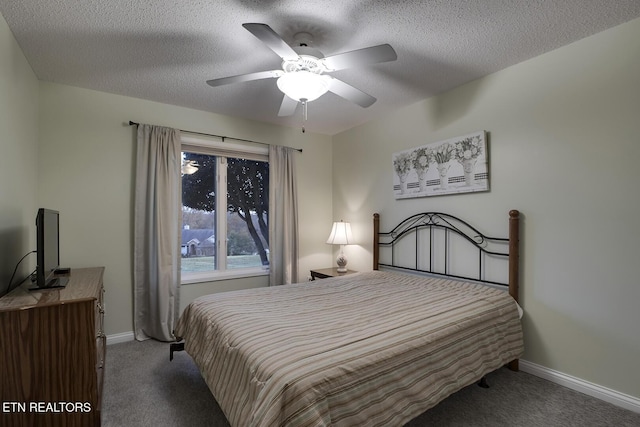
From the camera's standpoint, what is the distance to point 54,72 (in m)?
2.63

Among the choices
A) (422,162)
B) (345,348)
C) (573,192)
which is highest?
(422,162)

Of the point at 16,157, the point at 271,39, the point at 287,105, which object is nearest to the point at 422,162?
the point at 287,105

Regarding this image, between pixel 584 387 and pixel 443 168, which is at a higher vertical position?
pixel 443 168

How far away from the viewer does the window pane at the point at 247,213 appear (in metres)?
3.85

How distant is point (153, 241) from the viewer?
319cm

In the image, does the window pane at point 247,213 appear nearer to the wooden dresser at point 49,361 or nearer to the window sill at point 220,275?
the window sill at point 220,275

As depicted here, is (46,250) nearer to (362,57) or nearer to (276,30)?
(276,30)

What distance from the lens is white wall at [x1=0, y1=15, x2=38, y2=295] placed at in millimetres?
1944

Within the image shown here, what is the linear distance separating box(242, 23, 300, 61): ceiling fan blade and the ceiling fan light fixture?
0.35ft

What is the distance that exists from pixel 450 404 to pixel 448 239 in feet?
4.81

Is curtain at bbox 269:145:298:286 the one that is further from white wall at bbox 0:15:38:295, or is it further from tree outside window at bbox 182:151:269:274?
white wall at bbox 0:15:38:295

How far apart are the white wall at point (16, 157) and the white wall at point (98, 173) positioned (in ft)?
0.48

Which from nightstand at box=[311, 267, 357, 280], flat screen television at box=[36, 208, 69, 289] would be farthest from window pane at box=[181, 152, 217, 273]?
flat screen television at box=[36, 208, 69, 289]

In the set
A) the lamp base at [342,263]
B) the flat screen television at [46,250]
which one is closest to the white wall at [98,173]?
the flat screen television at [46,250]
